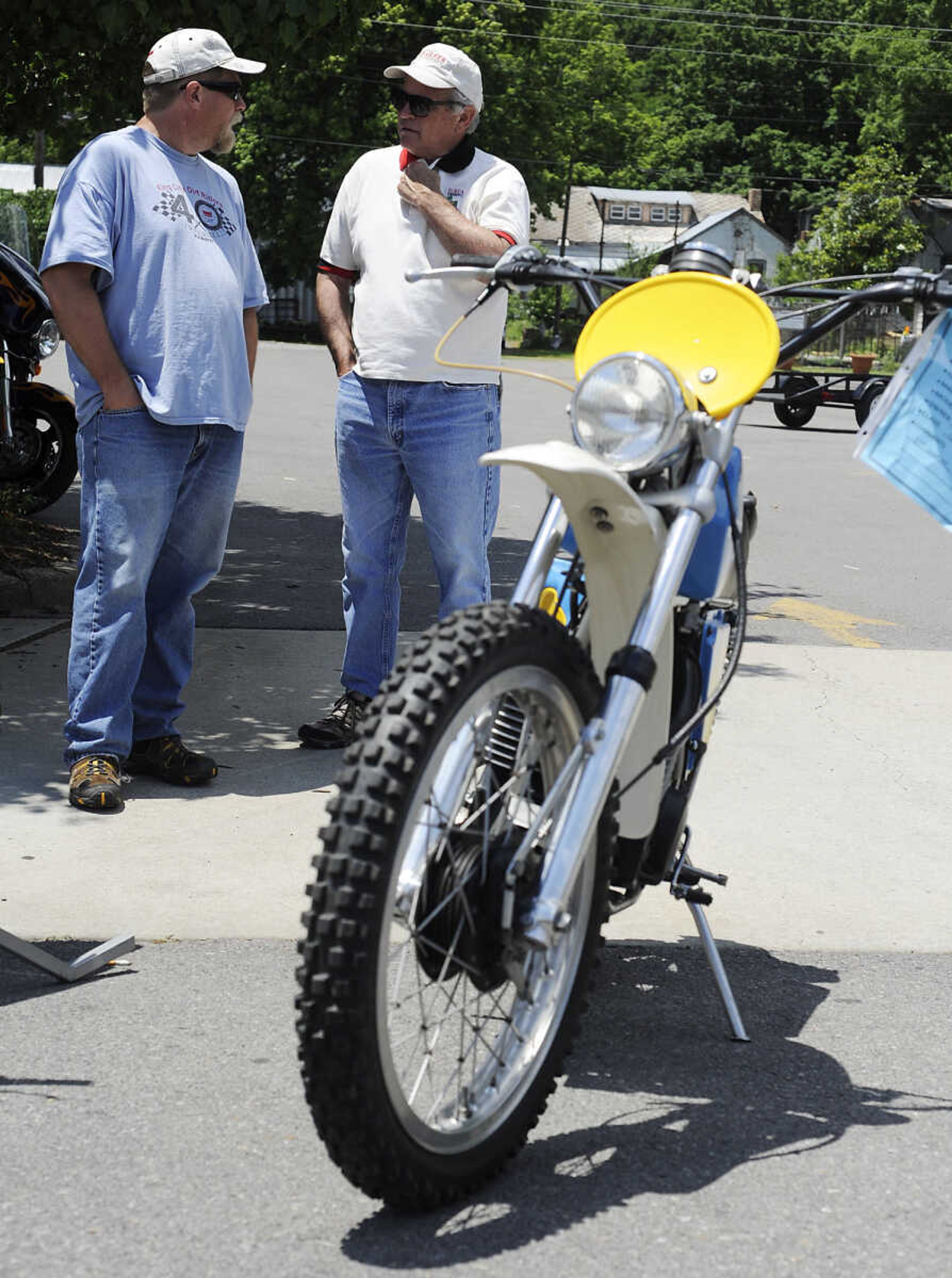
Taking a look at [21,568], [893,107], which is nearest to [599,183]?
[893,107]

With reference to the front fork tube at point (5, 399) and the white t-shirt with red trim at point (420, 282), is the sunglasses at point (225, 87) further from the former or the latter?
the front fork tube at point (5, 399)

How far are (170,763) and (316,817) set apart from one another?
0.55 m

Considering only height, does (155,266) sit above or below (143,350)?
above

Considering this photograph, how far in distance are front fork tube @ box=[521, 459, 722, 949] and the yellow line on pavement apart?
5.06 m

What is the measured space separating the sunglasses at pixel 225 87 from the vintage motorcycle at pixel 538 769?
1.85 m

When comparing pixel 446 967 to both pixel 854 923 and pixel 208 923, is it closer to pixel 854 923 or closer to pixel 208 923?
pixel 208 923

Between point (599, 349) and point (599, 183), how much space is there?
94.6 metres

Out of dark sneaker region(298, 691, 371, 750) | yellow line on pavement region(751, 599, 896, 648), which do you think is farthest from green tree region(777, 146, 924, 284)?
dark sneaker region(298, 691, 371, 750)

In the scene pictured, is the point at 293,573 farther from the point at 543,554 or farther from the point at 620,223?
the point at 620,223

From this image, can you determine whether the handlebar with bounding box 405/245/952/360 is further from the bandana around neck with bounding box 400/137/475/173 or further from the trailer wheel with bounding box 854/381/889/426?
the bandana around neck with bounding box 400/137/475/173

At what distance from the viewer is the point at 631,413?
2.79 meters

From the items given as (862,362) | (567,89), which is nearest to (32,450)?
(862,362)

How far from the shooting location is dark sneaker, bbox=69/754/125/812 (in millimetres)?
4707

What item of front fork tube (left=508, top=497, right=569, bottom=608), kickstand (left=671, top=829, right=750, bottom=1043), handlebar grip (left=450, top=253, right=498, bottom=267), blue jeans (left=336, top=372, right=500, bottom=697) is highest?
handlebar grip (left=450, top=253, right=498, bottom=267)
